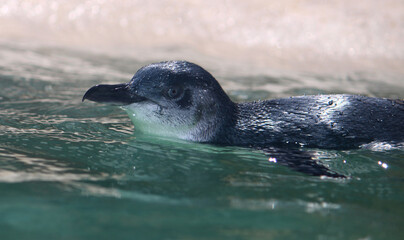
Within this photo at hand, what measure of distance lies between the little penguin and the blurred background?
12.2ft

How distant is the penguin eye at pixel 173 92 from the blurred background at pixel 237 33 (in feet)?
12.6

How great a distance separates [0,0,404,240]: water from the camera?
2990 mm

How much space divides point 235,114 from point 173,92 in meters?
0.60

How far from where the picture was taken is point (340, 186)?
12.2 feet

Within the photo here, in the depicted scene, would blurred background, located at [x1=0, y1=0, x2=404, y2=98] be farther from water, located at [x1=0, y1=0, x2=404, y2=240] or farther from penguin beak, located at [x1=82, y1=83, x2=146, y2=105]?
penguin beak, located at [x1=82, y1=83, x2=146, y2=105]

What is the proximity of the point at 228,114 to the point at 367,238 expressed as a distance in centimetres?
214

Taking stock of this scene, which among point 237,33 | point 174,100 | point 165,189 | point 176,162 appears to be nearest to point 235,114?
point 174,100

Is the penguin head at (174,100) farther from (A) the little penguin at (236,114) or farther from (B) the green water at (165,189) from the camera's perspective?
(B) the green water at (165,189)

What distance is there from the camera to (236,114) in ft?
16.1

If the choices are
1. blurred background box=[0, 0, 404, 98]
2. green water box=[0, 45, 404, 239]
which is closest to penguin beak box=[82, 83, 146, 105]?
green water box=[0, 45, 404, 239]

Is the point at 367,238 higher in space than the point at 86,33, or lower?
lower

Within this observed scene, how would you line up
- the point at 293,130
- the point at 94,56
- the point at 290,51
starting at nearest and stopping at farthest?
1. the point at 293,130
2. the point at 94,56
3. the point at 290,51

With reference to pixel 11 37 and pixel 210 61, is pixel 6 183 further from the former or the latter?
pixel 11 37

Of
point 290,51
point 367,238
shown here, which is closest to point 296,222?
point 367,238
